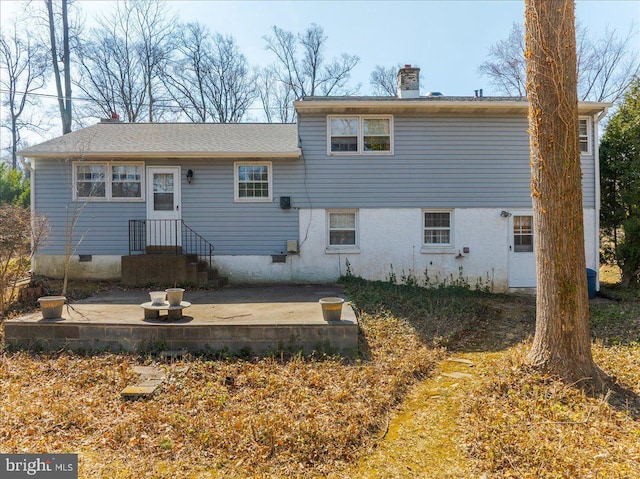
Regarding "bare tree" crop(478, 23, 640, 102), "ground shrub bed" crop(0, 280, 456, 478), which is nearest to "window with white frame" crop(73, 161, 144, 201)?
"ground shrub bed" crop(0, 280, 456, 478)

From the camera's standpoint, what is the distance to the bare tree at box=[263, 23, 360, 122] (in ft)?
77.1

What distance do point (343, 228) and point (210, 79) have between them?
17710 millimetres

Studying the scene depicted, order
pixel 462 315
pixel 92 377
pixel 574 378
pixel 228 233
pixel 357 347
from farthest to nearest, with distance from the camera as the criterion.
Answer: pixel 228 233
pixel 462 315
pixel 357 347
pixel 92 377
pixel 574 378

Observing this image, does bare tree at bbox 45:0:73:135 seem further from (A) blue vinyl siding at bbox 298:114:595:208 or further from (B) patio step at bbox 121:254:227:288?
(A) blue vinyl siding at bbox 298:114:595:208

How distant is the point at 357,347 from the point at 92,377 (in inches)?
135

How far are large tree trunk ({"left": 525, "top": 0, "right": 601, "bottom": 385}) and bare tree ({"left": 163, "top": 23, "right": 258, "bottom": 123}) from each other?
807 inches

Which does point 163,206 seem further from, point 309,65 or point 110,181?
point 309,65

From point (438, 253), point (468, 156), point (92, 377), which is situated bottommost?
point (92, 377)

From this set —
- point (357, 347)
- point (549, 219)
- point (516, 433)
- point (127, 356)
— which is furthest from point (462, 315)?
point (127, 356)

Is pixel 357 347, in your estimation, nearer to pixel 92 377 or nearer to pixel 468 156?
pixel 92 377

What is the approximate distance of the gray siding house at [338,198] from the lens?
9250 millimetres

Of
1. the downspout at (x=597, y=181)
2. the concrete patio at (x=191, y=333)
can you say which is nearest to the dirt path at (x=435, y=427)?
the concrete patio at (x=191, y=333)

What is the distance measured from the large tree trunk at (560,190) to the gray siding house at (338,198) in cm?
530

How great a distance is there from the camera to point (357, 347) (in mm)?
5164
